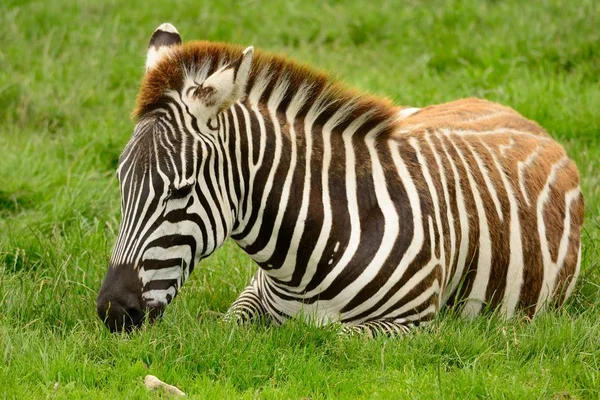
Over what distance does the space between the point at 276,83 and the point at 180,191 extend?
0.93m

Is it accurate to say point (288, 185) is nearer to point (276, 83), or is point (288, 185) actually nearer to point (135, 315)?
point (276, 83)

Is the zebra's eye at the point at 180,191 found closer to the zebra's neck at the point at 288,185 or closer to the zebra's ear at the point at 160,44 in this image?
the zebra's neck at the point at 288,185

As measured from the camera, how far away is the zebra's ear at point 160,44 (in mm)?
5490

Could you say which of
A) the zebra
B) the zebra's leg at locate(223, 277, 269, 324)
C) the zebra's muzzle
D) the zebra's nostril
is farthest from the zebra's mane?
the zebra's leg at locate(223, 277, 269, 324)

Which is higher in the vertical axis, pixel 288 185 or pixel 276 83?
pixel 276 83

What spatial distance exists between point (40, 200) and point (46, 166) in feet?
1.96

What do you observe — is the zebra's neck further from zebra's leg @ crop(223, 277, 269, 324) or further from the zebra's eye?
zebra's leg @ crop(223, 277, 269, 324)

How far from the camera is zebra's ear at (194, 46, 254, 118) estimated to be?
5.07 meters

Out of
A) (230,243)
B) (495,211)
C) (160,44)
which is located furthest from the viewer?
(230,243)

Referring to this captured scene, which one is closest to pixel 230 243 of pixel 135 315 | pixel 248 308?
pixel 248 308

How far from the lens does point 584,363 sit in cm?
518

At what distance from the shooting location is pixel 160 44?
5680 millimetres

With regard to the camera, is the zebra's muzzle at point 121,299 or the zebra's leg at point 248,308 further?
the zebra's leg at point 248,308

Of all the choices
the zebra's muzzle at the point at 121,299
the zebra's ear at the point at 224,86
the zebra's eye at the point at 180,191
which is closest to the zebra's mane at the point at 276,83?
the zebra's ear at the point at 224,86
